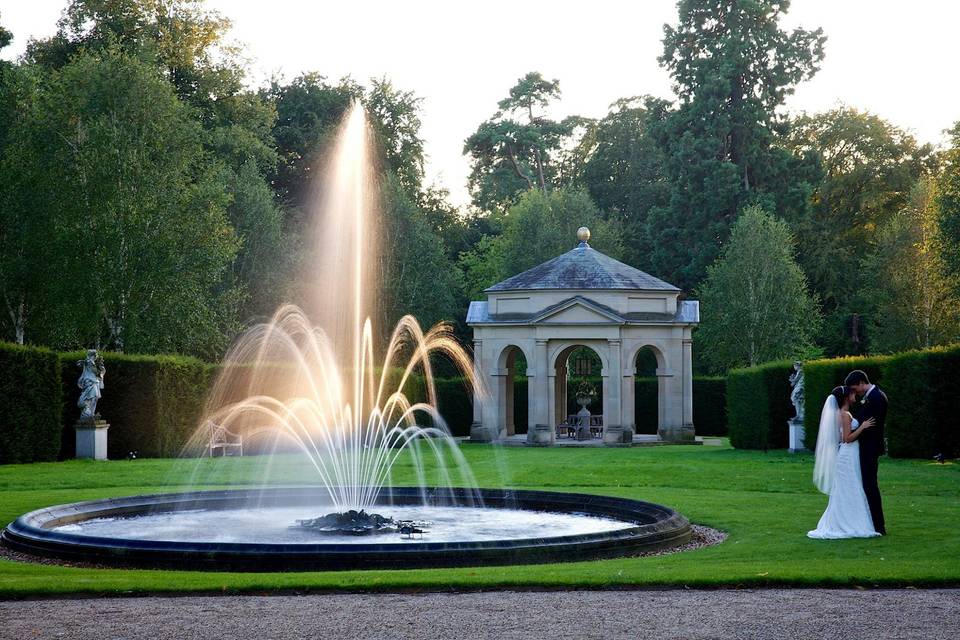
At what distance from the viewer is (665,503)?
20.3 metres

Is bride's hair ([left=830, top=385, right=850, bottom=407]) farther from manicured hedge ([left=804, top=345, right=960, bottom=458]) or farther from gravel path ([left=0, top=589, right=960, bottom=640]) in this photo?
manicured hedge ([left=804, top=345, right=960, bottom=458])

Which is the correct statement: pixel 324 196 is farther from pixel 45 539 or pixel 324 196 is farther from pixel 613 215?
pixel 45 539

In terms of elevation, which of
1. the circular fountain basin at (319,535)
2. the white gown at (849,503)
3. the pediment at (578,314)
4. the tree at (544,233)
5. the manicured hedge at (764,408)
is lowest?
the circular fountain basin at (319,535)

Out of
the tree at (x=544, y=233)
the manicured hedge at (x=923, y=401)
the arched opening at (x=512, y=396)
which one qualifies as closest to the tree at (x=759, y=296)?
the tree at (x=544, y=233)

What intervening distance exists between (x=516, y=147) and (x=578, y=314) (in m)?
37.5

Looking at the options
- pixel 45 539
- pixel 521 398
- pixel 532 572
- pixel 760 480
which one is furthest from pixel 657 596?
pixel 521 398

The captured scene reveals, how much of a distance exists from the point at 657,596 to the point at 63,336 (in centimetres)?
3443

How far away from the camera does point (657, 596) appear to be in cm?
1093

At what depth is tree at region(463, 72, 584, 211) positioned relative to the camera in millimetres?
78062

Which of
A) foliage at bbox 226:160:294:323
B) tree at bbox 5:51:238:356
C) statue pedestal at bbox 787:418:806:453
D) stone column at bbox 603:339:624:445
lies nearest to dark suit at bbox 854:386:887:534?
statue pedestal at bbox 787:418:806:453

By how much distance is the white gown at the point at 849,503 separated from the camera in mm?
14969

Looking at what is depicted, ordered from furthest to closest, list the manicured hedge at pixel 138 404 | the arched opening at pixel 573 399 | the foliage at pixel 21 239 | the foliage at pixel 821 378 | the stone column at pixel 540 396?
1. the arched opening at pixel 573 399
2. the stone column at pixel 540 396
3. the foliage at pixel 21 239
4. the manicured hedge at pixel 138 404
5. the foliage at pixel 821 378

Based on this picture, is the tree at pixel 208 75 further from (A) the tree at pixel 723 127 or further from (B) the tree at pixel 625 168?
(B) the tree at pixel 625 168

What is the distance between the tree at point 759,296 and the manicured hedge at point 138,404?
1235 inches
